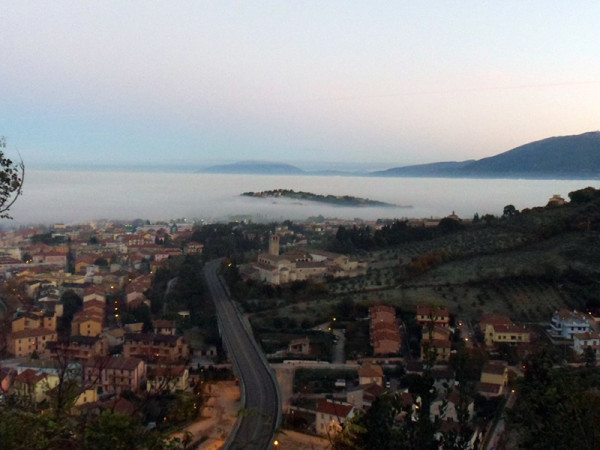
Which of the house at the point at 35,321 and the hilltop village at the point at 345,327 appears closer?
the hilltop village at the point at 345,327

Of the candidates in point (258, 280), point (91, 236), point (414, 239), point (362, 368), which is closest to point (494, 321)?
point (362, 368)

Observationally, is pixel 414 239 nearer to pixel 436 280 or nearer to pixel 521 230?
pixel 521 230

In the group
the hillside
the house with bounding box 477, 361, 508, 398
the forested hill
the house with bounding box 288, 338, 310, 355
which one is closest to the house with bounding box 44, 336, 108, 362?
the house with bounding box 288, 338, 310, 355

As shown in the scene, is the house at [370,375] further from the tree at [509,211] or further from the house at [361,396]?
the tree at [509,211]

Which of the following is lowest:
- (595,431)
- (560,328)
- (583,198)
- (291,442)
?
(291,442)

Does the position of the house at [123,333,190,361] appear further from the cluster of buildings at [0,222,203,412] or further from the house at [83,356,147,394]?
the house at [83,356,147,394]

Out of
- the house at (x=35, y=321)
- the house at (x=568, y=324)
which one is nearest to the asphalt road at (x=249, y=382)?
the house at (x=35, y=321)
